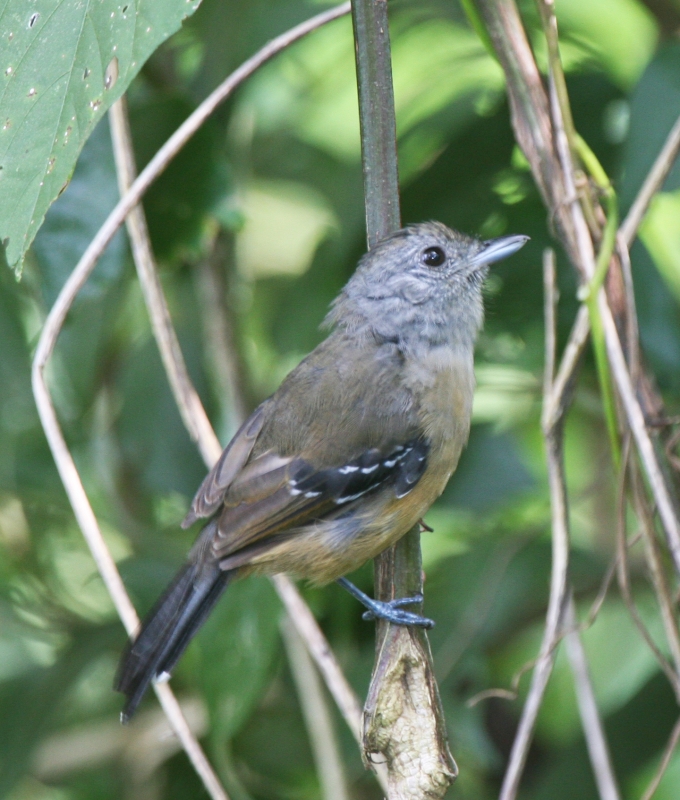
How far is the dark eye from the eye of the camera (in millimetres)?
2664

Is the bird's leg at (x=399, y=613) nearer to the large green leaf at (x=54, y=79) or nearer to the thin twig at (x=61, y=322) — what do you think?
the thin twig at (x=61, y=322)

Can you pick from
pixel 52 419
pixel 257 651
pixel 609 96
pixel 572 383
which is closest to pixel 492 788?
pixel 257 651

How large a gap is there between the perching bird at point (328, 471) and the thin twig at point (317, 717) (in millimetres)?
448

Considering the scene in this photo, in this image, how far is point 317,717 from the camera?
2.77m

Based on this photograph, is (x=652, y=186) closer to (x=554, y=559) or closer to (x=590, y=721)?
(x=554, y=559)

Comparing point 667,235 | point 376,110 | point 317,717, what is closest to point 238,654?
point 317,717

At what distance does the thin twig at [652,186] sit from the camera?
87.5 inches

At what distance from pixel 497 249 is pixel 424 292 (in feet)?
0.75

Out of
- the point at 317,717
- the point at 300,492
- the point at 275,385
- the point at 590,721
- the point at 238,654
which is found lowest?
the point at 317,717

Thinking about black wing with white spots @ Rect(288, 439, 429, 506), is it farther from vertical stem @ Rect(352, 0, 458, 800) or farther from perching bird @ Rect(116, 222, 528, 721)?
vertical stem @ Rect(352, 0, 458, 800)

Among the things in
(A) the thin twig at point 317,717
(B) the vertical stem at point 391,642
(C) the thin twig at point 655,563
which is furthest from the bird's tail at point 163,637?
(C) the thin twig at point 655,563

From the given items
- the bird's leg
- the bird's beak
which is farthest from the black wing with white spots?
the bird's beak

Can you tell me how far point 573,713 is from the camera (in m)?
3.39

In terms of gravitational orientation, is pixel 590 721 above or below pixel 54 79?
below
